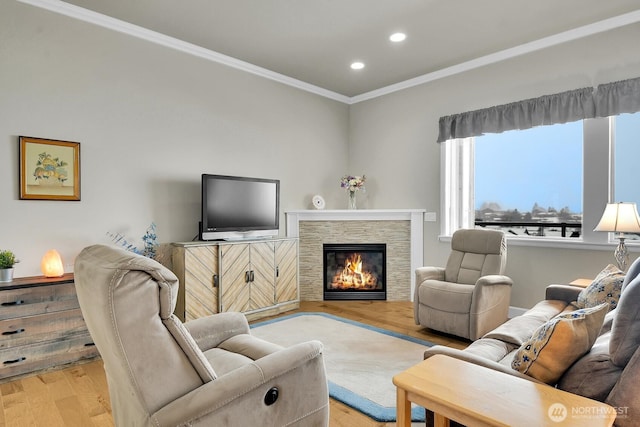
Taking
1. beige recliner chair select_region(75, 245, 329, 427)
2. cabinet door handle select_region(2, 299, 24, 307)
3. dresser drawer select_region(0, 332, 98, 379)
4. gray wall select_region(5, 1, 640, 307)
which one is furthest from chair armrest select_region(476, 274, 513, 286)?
cabinet door handle select_region(2, 299, 24, 307)

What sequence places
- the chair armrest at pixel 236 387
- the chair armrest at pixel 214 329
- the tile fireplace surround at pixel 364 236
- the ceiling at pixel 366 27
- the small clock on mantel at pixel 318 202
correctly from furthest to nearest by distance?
the small clock on mantel at pixel 318 202
the tile fireplace surround at pixel 364 236
the ceiling at pixel 366 27
the chair armrest at pixel 214 329
the chair armrest at pixel 236 387

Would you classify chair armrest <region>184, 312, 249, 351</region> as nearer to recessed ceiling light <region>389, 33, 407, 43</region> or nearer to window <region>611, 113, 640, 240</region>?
recessed ceiling light <region>389, 33, 407, 43</region>

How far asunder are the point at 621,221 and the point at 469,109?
2.06m

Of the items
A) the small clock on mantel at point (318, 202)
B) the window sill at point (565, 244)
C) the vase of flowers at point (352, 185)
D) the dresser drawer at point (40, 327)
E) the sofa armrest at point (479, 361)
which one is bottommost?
the dresser drawer at point (40, 327)

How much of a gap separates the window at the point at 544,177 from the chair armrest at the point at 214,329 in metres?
3.25

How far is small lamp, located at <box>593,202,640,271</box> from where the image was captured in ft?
9.68

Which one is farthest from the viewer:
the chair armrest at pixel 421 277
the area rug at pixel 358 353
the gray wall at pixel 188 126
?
the chair armrest at pixel 421 277

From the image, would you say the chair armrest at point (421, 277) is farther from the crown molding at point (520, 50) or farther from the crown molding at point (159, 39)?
the crown molding at point (159, 39)

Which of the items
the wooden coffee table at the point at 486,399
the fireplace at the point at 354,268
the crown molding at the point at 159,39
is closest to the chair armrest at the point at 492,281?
the fireplace at the point at 354,268

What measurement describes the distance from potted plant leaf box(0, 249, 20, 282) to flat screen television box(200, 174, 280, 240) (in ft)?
5.00

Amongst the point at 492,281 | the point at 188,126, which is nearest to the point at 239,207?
the point at 188,126

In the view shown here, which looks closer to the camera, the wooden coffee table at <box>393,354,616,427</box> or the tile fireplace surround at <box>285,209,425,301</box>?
the wooden coffee table at <box>393,354,616,427</box>

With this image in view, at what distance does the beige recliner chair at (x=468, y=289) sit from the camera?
328 cm

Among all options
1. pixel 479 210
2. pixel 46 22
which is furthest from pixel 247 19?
pixel 479 210
